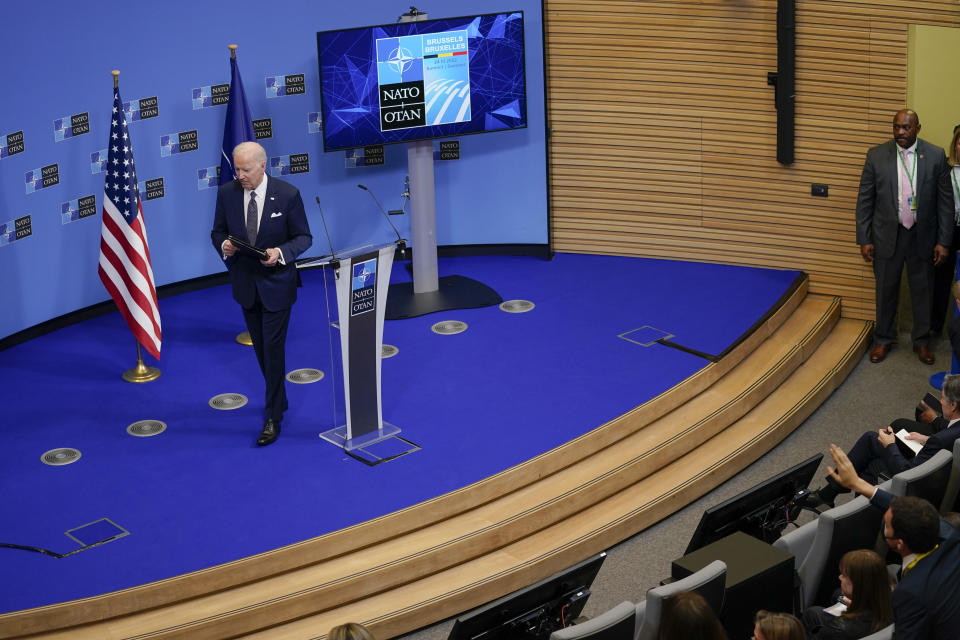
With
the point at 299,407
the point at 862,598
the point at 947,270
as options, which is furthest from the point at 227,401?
the point at 947,270

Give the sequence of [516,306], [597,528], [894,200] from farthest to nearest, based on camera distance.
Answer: [516,306]
[894,200]
[597,528]

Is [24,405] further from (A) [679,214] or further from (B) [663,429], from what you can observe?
(A) [679,214]

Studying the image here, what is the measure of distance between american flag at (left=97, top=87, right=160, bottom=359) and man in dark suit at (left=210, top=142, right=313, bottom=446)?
1.09 metres

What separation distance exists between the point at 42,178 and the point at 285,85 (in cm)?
182

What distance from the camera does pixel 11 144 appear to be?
24.0 ft

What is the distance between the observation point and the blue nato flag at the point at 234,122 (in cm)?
742

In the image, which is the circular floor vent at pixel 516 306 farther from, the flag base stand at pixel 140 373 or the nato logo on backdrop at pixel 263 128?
the flag base stand at pixel 140 373

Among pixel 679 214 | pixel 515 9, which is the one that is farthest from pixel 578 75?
pixel 679 214

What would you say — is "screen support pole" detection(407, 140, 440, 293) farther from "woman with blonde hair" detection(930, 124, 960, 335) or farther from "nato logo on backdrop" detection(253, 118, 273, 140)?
"woman with blonde hair" detection(930, 124, 960, 335)

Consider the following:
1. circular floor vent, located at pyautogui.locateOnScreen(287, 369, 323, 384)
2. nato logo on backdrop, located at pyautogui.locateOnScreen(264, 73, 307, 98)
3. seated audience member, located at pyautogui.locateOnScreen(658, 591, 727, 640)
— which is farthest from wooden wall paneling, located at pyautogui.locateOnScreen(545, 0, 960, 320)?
seated audience member, located at pyautogui.locateOnScreen(658, 591, 727, 640)

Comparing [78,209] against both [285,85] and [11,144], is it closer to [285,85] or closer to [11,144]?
[11,144]

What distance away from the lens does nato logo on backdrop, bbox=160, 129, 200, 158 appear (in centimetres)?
807

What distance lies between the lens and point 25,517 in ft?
18.0

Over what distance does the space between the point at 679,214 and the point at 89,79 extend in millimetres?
4237
